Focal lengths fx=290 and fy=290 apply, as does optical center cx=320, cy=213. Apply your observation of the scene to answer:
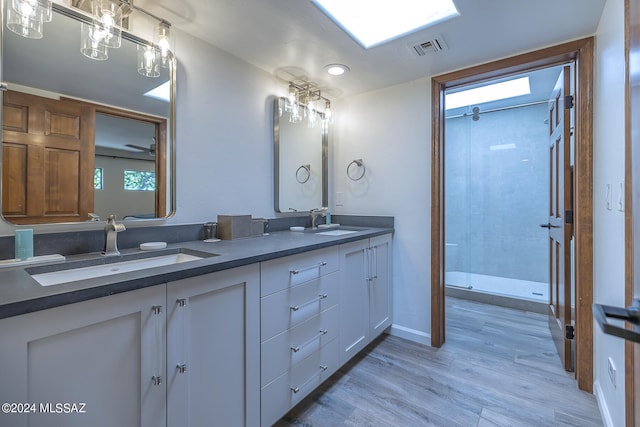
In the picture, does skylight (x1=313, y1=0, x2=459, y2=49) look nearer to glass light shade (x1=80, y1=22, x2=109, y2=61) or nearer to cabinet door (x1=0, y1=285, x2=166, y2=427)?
glass light shade (x1=80, y1=22, x2=109, y2=61)

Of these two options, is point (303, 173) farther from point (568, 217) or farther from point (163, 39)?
point (568, 217)

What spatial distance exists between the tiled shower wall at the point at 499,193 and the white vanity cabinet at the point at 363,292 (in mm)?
1827

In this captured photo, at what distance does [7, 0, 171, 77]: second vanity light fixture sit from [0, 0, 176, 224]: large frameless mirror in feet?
0.05

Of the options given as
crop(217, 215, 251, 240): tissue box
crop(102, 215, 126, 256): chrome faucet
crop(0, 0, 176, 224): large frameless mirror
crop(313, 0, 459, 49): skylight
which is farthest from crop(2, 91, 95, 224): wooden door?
crop(313, 0, 459, 49): skylight

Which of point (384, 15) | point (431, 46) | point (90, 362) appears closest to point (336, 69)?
point (384, 15)

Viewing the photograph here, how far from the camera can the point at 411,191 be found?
2457 mm

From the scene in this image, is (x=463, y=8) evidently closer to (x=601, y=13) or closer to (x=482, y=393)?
(x=601, y=13)

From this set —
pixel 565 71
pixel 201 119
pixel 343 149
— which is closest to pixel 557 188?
pixel 565 71

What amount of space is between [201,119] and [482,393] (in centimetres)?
239

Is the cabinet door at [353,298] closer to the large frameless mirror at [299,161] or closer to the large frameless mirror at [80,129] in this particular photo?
the large frameless mirror at [299,161]

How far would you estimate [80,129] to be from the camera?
1.32 m

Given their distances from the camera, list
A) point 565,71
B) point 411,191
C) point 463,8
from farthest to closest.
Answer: point 411,191 < point 565,71 < point 463,8

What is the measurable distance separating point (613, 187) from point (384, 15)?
1479 millimetres

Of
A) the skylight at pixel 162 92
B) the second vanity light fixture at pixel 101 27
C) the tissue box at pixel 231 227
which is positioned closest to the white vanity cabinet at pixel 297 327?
the tissue box at pixel 231 227
